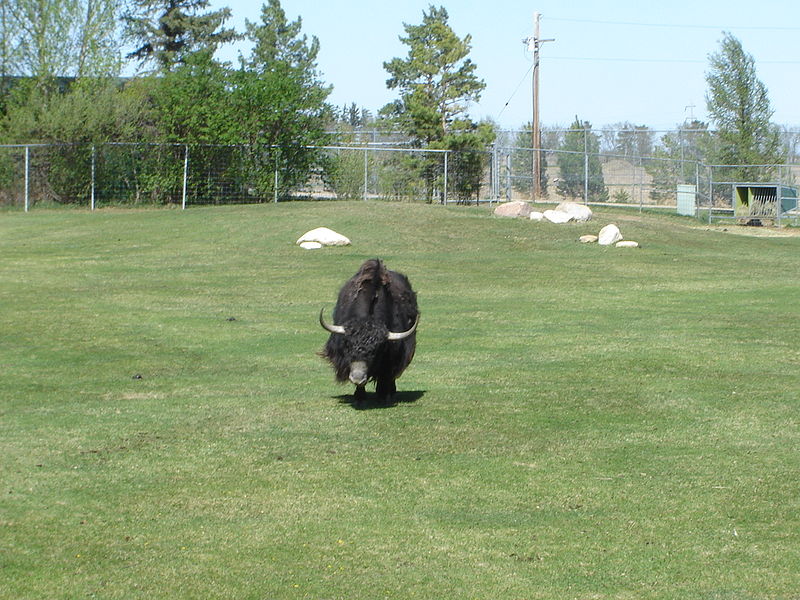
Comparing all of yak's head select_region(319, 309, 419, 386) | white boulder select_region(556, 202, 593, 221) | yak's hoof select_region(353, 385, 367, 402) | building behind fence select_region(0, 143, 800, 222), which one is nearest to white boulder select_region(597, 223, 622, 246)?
white boulder select_region(556, 202, 593, 221)

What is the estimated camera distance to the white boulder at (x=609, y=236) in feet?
101

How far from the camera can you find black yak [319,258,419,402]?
10.9 metres

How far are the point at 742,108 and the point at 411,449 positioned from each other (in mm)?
44308

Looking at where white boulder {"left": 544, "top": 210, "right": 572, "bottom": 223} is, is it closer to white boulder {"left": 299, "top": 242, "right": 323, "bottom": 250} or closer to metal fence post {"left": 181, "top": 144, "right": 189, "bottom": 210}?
white boulder {"left": 299, "top": 242, "right": 323, "bottom": 250}

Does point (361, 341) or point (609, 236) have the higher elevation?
point (609, 236)

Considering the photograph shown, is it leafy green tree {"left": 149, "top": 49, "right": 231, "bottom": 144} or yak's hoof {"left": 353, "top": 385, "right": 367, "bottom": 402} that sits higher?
leafy green tree {"left": 149, "top": 49, "right": 231, "bottom": 144}

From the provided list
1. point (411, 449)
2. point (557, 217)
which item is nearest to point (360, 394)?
point (411, 449)

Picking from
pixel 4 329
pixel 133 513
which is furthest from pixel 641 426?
pixel 4 329

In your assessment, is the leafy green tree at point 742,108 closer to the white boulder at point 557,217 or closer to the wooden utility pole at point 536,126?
the wooden utility pole at point 536,126

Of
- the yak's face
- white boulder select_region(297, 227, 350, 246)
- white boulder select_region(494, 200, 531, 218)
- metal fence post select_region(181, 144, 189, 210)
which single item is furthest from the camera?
metal fence post select_region(181, 144, 189, 210)

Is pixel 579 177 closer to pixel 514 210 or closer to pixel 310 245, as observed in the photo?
pixel 514 210

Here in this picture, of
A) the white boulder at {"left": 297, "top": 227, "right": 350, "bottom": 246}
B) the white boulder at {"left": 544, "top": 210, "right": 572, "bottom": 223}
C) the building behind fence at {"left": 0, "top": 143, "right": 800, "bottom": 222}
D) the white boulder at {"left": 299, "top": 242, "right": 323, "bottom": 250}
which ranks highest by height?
the building behind fence at {"left": 0, "top": 143, "right": 800, "bottom": 222}

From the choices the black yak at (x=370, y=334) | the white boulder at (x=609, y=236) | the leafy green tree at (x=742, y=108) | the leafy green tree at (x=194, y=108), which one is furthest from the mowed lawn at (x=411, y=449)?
the leafy green tree at (x=742, y=108)

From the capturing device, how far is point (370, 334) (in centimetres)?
1090
